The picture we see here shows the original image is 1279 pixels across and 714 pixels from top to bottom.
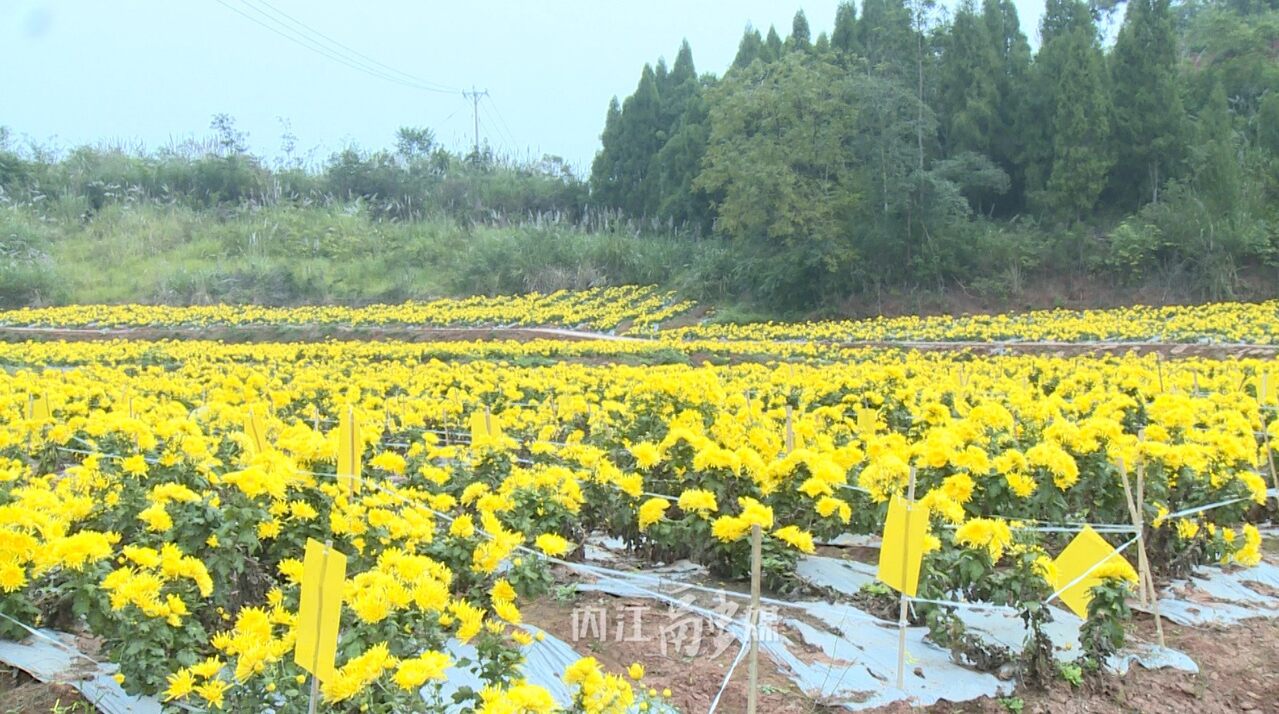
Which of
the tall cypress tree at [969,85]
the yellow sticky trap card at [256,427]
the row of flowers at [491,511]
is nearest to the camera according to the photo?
the row of flowers at [491,511]

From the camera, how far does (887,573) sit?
11.1 ft

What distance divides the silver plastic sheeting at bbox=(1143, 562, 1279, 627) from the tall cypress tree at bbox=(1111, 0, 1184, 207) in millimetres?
26951

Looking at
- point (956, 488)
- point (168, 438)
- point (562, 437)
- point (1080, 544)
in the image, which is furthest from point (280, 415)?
point (1080, 544)

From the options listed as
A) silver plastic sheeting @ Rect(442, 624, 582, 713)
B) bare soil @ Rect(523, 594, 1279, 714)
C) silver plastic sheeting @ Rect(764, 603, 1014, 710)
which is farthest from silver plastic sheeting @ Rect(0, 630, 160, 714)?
silver plastic sheeting @ Rect(764, 603, 1014, 710)

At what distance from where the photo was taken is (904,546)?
3.30 meters

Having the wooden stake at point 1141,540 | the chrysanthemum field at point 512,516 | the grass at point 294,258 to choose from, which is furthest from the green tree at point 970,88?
the wooden stake at point 1141,540

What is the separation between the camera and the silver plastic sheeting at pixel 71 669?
303 cm

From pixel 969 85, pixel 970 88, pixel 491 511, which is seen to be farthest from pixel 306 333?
pixel 491 511

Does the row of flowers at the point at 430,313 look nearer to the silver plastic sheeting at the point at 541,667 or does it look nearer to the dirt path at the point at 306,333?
the dirt path at the point at 306,333

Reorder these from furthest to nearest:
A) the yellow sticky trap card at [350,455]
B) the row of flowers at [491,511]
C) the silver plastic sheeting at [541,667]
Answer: the yellow sticky trap card at [350,455]
the silver plastic sheeting at [541,667]
the row of flowers at [491,511]

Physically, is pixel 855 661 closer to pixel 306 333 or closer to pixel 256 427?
pixel 256 427

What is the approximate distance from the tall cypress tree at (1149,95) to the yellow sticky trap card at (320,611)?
30.5 m

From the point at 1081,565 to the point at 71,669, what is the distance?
136 inches

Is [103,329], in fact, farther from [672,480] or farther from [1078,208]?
[1078,208]
